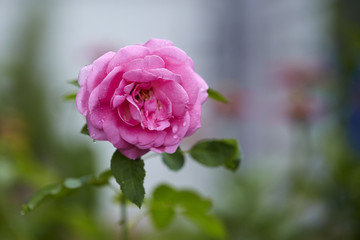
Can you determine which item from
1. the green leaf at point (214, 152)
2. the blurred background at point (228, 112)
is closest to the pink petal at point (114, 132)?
the green leaf at point (214, 152)

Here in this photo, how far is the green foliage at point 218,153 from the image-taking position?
510 mm

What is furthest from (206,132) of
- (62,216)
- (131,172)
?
(131,172)

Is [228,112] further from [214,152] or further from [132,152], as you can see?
[132,152]

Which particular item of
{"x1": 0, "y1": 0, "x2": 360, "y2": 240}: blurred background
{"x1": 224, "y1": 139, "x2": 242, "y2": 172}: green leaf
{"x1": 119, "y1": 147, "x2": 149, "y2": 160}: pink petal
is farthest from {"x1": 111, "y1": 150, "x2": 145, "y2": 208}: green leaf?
{"x1": 0, "y1": 0, "x2": 360, "y2": 240}: blurred background

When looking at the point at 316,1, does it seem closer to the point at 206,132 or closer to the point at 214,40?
the point at 206,132

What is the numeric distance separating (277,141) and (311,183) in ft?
4.88

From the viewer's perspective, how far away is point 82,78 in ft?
1.40

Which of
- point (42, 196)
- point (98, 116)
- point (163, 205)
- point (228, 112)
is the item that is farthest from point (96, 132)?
point (228, 112)

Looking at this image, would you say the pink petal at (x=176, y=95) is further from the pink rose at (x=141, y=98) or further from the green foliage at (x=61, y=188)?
the green foliage at (x=61, y=188)

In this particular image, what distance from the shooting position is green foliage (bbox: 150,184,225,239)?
24.5 inches

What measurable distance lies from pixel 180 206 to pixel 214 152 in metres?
0.15

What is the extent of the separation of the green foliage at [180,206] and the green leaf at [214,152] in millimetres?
111

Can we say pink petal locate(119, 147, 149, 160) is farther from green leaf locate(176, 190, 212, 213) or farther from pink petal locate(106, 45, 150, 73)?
green leaf locate(176, 190, 212, 213)

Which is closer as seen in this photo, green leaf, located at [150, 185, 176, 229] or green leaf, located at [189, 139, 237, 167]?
green leaf, located at [189, 139, 237, 167]
